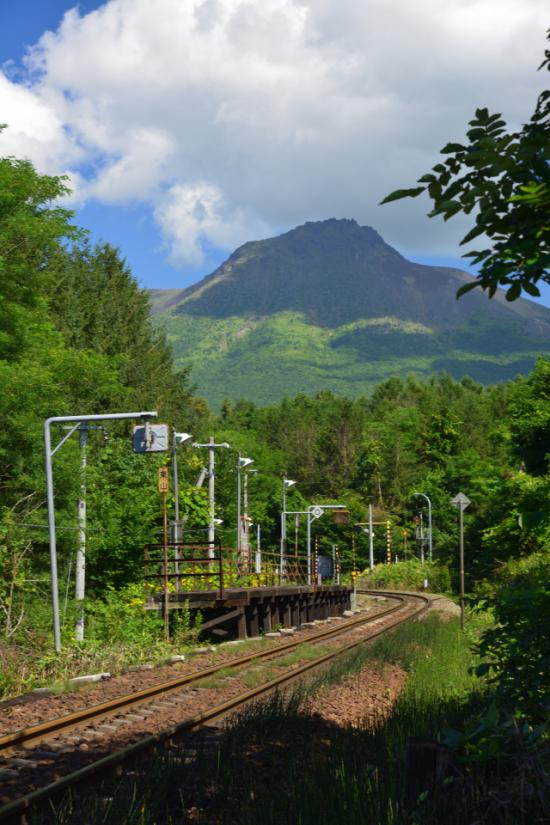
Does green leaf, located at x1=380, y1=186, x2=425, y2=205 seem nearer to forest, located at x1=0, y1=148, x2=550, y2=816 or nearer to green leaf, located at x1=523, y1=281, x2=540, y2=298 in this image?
green leaf, located at x1=523, y1=281, x2=540, y2=298

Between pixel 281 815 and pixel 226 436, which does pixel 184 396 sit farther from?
pixel 281 815

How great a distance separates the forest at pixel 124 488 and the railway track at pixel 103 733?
129 inches

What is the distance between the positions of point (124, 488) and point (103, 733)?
21.5 meters

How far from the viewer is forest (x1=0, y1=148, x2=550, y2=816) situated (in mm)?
12226

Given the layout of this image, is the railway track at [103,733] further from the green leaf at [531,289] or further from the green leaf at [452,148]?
the green leaf at [452,148]

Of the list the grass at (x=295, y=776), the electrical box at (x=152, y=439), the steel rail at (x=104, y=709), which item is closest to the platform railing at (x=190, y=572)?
the electrical box at (x=152, y=439)

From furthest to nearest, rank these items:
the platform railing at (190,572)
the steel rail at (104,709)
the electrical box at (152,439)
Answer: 1. the platform railing at (190,572)
2. the electrical box at (152,439)
3. the steel rail at (104,709)

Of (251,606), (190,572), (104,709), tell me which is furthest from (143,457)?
(104,709)

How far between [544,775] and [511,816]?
34cm

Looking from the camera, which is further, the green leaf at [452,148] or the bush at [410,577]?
the bush at [410,577]

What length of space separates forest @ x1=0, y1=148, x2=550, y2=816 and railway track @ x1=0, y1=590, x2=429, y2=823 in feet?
10.7

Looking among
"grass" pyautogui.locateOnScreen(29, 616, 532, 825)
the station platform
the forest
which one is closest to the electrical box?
the forest

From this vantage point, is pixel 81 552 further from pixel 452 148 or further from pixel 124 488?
pixel 452 148

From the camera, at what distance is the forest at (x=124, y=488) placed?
40.1 ft
